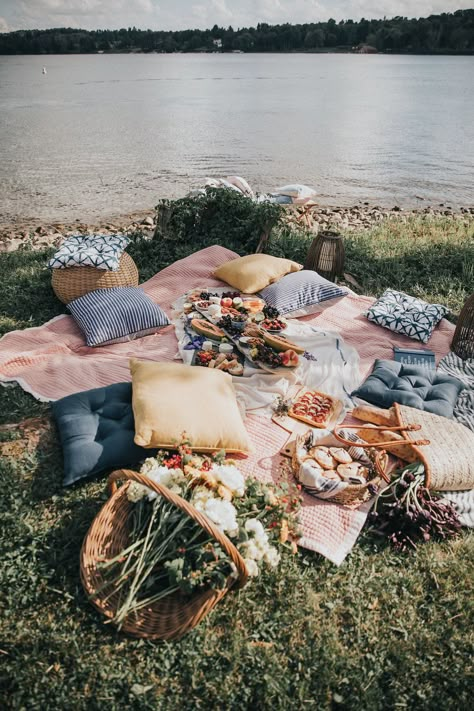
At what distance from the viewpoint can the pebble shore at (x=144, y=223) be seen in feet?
34.6

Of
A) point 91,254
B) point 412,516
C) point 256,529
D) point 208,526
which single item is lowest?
point 412,516

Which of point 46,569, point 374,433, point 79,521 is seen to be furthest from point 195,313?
point 46,569

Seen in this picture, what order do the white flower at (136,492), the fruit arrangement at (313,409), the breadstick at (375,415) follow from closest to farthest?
the white flower at (136,492) → the breadstick at (375,415) → the fruit arrangement at (313,409)

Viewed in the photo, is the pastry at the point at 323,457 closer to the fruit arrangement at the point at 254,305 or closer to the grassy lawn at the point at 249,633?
the grassy lawn at the point at 249,633

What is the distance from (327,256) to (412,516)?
455 cm

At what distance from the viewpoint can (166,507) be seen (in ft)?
10.8

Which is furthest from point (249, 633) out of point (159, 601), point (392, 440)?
point (392, 440)

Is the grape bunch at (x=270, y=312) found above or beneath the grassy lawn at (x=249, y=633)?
above

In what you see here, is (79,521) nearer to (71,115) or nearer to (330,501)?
Answer: (330,501)

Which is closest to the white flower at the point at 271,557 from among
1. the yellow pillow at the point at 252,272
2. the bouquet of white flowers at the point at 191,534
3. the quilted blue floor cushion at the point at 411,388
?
the bouquet of white flowers at the point at 191,534

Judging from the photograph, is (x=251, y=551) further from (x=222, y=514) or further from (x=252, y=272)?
(x=252, y=272)

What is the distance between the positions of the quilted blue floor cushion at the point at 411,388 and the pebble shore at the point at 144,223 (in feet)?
17.3

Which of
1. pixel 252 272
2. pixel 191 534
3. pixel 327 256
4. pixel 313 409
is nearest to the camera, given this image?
pixel 191 534

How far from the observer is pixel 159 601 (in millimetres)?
3131
